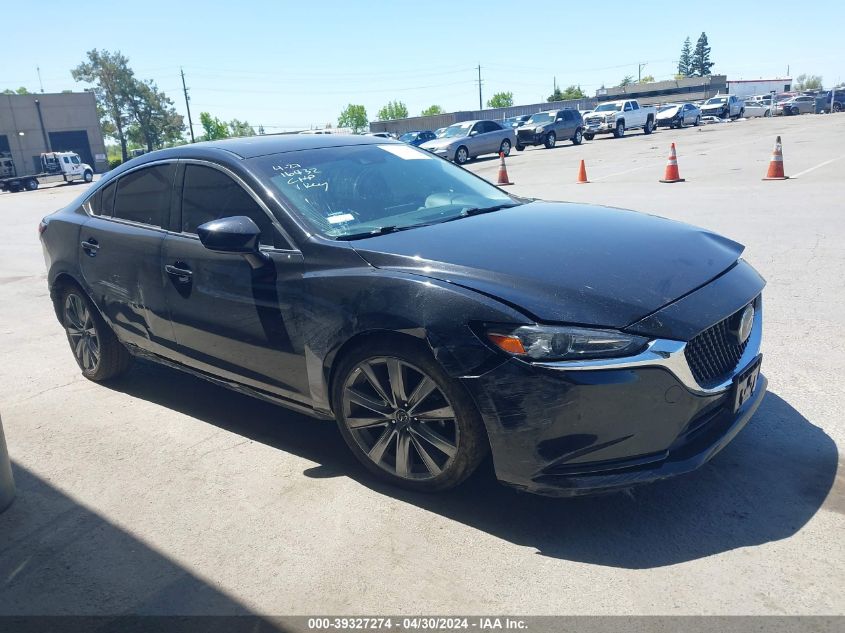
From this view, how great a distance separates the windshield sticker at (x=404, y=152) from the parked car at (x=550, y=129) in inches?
1303

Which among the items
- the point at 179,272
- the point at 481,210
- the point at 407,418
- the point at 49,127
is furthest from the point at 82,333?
the point at 49,127

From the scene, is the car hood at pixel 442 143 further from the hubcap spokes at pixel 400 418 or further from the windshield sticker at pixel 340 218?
the hubcap spokes at pixel 400 418

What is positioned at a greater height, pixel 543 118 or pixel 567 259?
pixel 567 259

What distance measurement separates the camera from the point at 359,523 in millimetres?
3285

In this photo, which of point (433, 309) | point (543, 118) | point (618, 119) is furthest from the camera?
point (618, 119)

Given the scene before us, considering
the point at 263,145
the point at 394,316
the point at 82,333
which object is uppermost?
the point at 263,145

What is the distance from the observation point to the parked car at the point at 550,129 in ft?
122

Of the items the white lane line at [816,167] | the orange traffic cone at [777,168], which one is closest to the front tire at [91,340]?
the orange traffic cone at [777,168]

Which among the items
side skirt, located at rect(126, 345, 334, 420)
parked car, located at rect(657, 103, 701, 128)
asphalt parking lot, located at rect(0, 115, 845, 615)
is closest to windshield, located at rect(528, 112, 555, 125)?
parked car, located at rect(657, 103, 701, 128)

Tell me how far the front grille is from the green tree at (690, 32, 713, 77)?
7493 inches

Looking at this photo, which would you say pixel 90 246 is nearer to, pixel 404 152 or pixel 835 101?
pixel 404 152

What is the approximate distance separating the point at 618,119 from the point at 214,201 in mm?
39804

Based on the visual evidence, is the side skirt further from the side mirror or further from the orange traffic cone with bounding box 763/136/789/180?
the orange traffic cone with bounding box 763/136/789/180

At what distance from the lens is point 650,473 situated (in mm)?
2875
